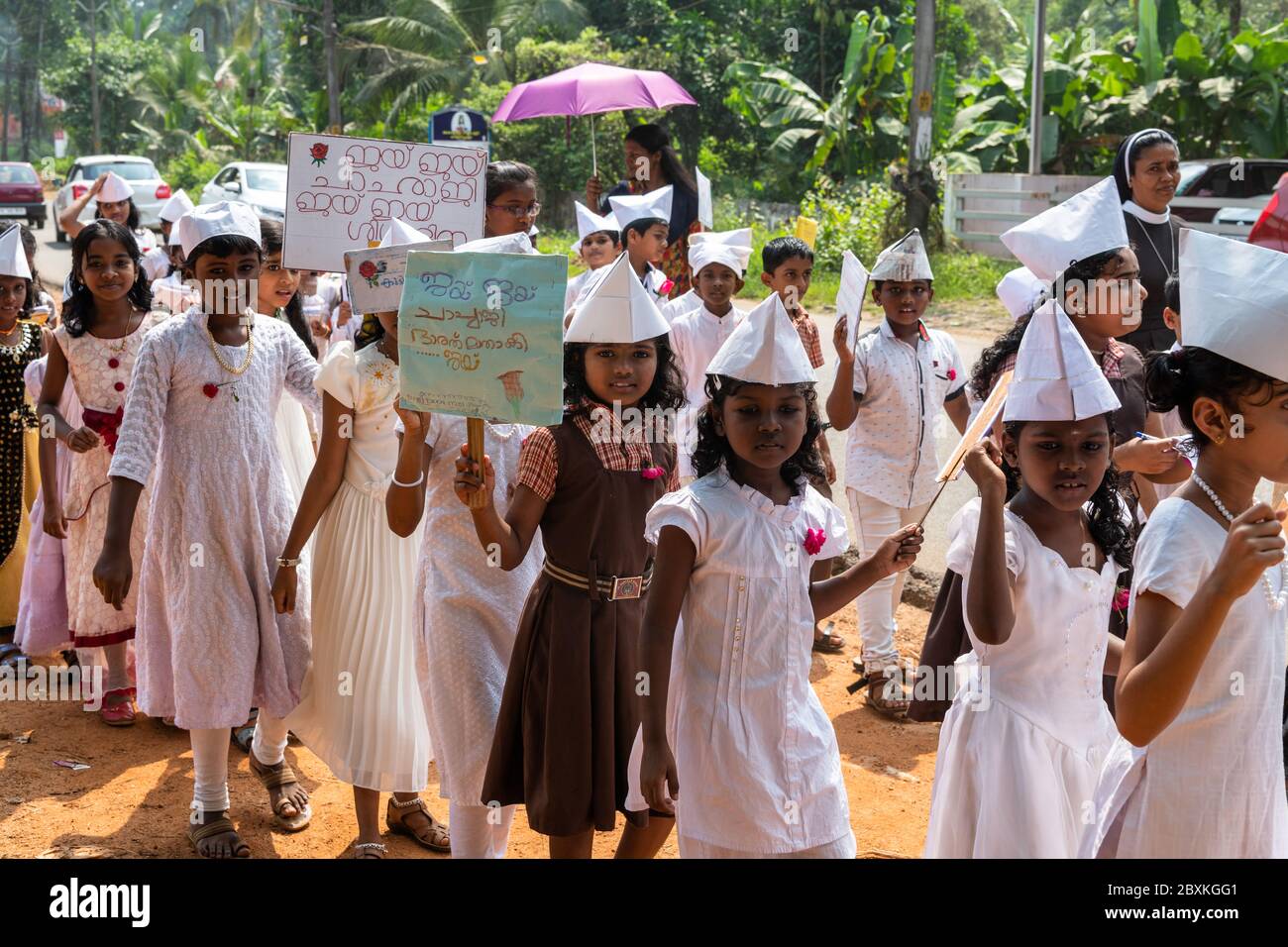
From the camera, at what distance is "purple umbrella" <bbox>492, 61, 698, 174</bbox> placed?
12219mm

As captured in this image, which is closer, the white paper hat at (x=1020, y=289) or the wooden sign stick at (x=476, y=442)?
the wooden sign stick at (x=476, y=442)

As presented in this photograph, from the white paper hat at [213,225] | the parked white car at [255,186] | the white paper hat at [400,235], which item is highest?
the parked white car at [255,186]

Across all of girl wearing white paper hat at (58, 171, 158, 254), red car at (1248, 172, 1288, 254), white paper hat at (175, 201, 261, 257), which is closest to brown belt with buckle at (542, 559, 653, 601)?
white paper hat at (175, 201, 261, 257)

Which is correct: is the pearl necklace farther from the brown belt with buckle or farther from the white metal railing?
the white metal railing

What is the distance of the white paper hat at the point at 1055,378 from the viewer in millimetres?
3422

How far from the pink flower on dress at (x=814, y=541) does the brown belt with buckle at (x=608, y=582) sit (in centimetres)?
51

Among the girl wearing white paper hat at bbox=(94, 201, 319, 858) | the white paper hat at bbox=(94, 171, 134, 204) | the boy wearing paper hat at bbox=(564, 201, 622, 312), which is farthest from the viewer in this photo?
the white paper hat at bbox=(94, 171, 134, 204)

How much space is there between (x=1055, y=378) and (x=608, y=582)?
4.44 ft

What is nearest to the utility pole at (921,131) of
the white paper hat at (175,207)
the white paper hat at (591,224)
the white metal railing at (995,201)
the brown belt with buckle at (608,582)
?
the white metal railing at (995,201)

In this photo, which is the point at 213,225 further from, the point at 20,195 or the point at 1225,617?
the point at 20,195

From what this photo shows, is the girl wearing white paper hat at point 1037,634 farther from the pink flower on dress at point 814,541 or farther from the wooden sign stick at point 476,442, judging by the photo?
the wooden sign stick at point 476,442

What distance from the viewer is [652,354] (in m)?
4.12

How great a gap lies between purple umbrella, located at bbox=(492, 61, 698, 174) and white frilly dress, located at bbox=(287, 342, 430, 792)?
25.0ft

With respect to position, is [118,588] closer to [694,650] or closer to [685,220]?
[694,650]
